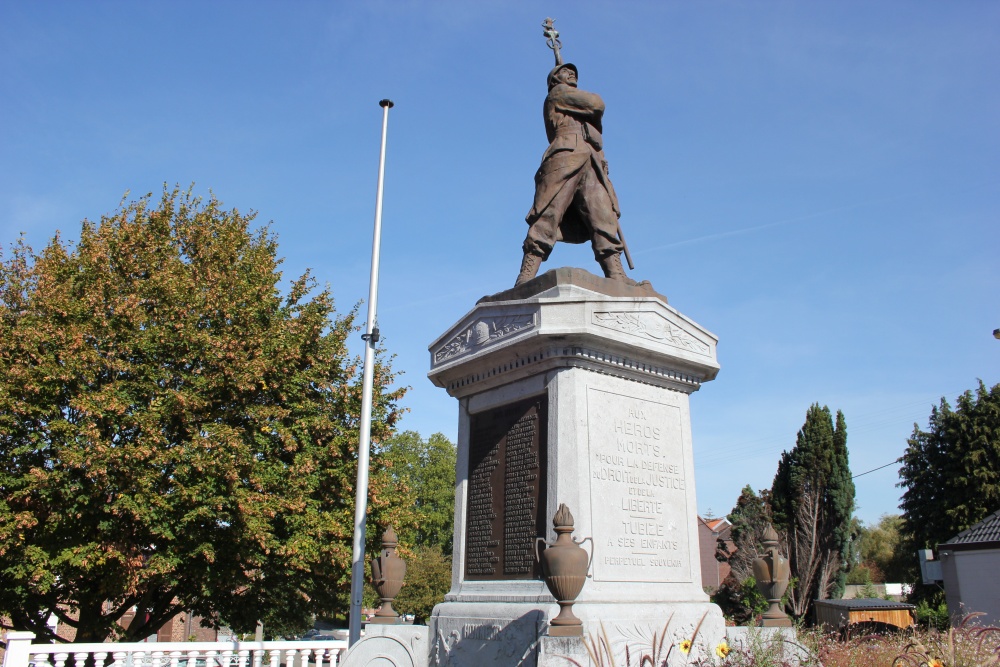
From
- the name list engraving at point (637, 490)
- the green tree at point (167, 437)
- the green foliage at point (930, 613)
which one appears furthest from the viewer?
the green foliage at point (930, 613)

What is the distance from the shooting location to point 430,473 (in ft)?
172

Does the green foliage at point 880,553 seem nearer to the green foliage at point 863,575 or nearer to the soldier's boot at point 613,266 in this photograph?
the green foliage at point 863,575

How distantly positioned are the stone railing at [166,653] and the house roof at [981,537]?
23.0m

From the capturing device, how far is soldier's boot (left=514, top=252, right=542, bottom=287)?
8477 mm

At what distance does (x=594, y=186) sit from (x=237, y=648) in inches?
332

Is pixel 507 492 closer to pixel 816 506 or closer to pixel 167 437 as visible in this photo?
pixel 167 437

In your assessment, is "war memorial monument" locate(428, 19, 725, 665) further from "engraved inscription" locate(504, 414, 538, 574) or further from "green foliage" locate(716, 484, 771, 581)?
"green foliage" locate(716, 484, 771, 581)

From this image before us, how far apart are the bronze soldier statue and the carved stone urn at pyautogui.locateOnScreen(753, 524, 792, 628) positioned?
319 centimetres

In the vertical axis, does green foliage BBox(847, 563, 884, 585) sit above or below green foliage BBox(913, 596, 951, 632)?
above

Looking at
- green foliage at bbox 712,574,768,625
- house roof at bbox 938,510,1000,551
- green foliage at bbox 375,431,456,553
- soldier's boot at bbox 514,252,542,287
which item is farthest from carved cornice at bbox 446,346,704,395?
green foliage at bbox 375,431,456,553

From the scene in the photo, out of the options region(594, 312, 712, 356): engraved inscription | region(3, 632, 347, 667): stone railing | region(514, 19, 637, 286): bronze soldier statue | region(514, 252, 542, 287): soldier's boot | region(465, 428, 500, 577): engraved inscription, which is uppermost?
region(514, 19, 637, 286): bronze soldier statue

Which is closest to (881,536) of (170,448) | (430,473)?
(430,473)

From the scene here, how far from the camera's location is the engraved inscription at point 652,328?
23.7 ft

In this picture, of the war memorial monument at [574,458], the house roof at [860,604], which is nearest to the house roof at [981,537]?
the house roof at [860,604]
